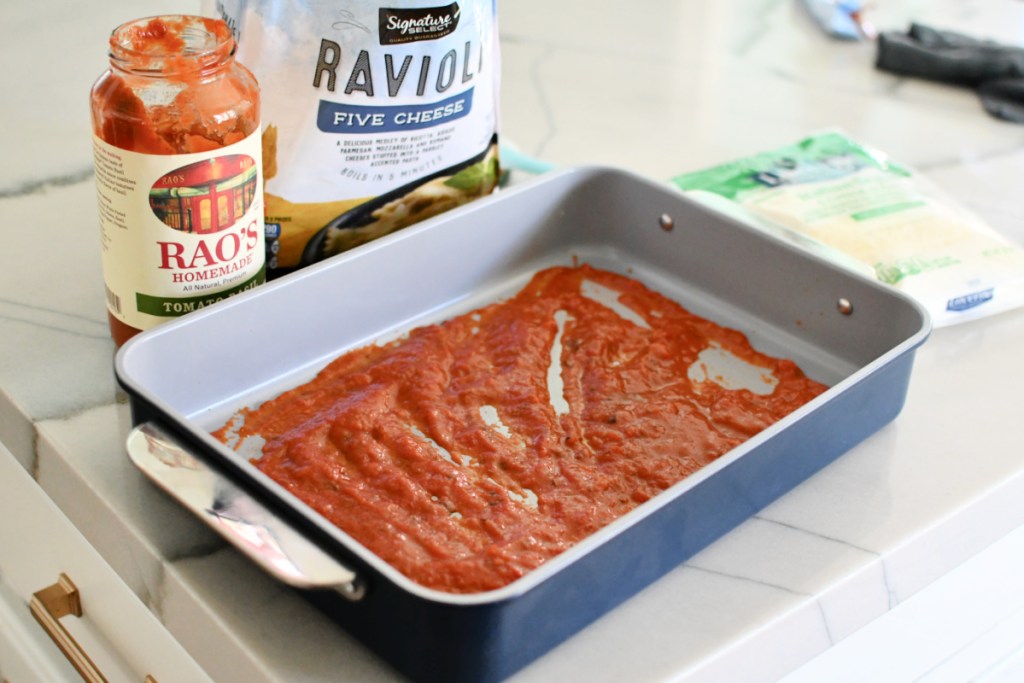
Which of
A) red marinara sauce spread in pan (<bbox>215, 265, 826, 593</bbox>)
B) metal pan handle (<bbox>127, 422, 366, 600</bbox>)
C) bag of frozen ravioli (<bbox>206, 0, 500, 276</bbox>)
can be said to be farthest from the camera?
bag of frozen ravioli (<bbox>206, 0, 500, 276</bbox>)

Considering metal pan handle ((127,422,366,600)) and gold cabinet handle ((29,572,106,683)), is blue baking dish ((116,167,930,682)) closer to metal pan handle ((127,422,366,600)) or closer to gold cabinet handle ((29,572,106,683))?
metal pan handle ((127,422,366,600))

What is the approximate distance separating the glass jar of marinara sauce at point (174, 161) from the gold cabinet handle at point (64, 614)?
0.19 metres

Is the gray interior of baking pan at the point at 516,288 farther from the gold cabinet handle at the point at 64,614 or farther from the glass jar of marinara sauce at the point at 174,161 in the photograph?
the gold cabinet handle at the point at 64,614

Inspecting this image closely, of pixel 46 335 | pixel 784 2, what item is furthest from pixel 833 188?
pixel 46 335

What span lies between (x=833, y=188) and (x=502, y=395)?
40 centimetres

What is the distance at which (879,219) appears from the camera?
0.97 m

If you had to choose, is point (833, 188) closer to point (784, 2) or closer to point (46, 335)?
point (784, 2)

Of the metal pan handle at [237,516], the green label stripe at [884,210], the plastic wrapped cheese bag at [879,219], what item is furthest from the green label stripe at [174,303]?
the green label stripe at [884,210]

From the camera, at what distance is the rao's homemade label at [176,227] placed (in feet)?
2.15

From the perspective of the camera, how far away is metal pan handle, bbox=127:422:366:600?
53 cm

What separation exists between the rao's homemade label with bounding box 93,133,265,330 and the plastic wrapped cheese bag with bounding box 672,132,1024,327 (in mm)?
400

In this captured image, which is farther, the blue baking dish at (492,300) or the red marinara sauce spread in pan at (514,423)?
the red marinara sauce spread in pan at (514,423)
